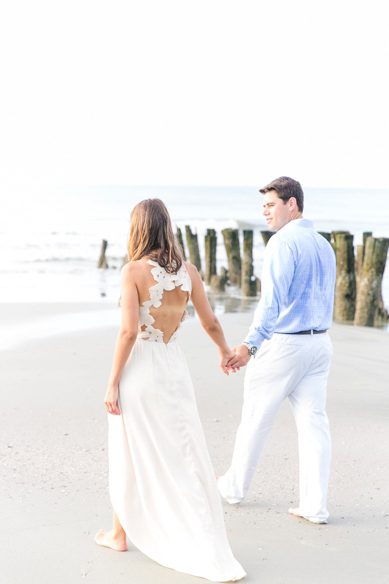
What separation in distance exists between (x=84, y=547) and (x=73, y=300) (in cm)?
925

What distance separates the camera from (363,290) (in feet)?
33.2

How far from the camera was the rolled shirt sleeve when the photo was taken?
331 centimetres

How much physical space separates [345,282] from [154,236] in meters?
8.02

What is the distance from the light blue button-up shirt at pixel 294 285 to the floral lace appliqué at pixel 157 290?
571 mm

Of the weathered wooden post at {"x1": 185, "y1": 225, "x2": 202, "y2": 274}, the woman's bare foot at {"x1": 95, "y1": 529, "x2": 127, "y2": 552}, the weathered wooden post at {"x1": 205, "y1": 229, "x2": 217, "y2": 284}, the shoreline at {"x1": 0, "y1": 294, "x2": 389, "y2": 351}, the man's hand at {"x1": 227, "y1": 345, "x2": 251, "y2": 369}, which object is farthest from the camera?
the weathered wooden post at {"x1": 185, "y1": 225, "x2": 202, "y2": 274}

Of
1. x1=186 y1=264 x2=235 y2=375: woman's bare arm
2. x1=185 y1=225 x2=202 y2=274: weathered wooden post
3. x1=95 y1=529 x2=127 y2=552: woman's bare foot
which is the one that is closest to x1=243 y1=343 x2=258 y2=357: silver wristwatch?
x1=186 y1=264 x2=235 y2=375: woman's bare arm

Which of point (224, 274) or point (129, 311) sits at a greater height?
point (129, 311)

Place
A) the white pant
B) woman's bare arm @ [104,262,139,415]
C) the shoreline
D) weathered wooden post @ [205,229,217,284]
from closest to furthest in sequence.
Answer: woman's bare arm @ [104,262,139,415], the white pant, the shoreline, weathered wooden post @ [205,229,217,284]

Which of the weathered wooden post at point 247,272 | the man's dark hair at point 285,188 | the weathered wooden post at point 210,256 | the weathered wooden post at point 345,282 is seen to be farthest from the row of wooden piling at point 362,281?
the man's dark hair at point 285,188

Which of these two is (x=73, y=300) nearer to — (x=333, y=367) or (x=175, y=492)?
(x=333, y=367)

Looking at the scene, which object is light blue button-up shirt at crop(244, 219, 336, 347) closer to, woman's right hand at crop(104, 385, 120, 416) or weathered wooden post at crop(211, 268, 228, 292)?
woman's right hand at crop(104, 385, 120, 416)

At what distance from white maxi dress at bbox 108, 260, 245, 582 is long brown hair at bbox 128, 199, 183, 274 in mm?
53

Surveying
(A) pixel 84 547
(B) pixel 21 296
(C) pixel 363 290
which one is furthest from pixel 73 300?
(A) pixel 84 547

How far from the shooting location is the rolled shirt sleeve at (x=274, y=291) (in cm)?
331
